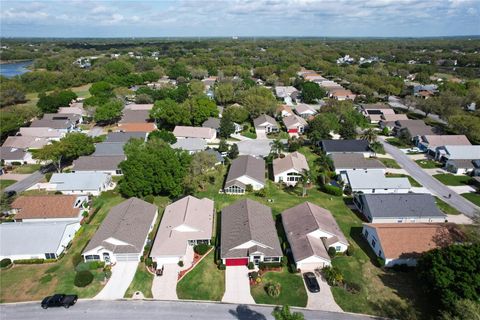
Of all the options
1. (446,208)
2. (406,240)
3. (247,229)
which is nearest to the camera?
(406,240)

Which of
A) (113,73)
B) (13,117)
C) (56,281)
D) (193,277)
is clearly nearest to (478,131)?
(193,277)

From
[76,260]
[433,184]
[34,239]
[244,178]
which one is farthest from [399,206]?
[34,239]

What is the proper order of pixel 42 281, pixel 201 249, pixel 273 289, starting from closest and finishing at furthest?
pixel 273 289 → pixel 42 281 → pixel 201 249

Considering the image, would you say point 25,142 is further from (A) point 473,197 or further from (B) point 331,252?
(A) point 473,197

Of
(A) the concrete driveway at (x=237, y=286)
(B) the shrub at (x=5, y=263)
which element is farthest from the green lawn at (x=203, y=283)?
(B) the shrub at (x=5, y=263)

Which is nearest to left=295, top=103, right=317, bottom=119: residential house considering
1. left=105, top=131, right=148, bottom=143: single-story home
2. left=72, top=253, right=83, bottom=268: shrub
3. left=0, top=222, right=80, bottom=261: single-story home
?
left=105, top=131, right=148, bottom=143: single-story home

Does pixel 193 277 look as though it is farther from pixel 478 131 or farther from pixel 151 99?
pixel 151 99

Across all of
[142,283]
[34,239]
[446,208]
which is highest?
[34,239]

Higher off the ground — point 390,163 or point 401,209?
point 401,209
